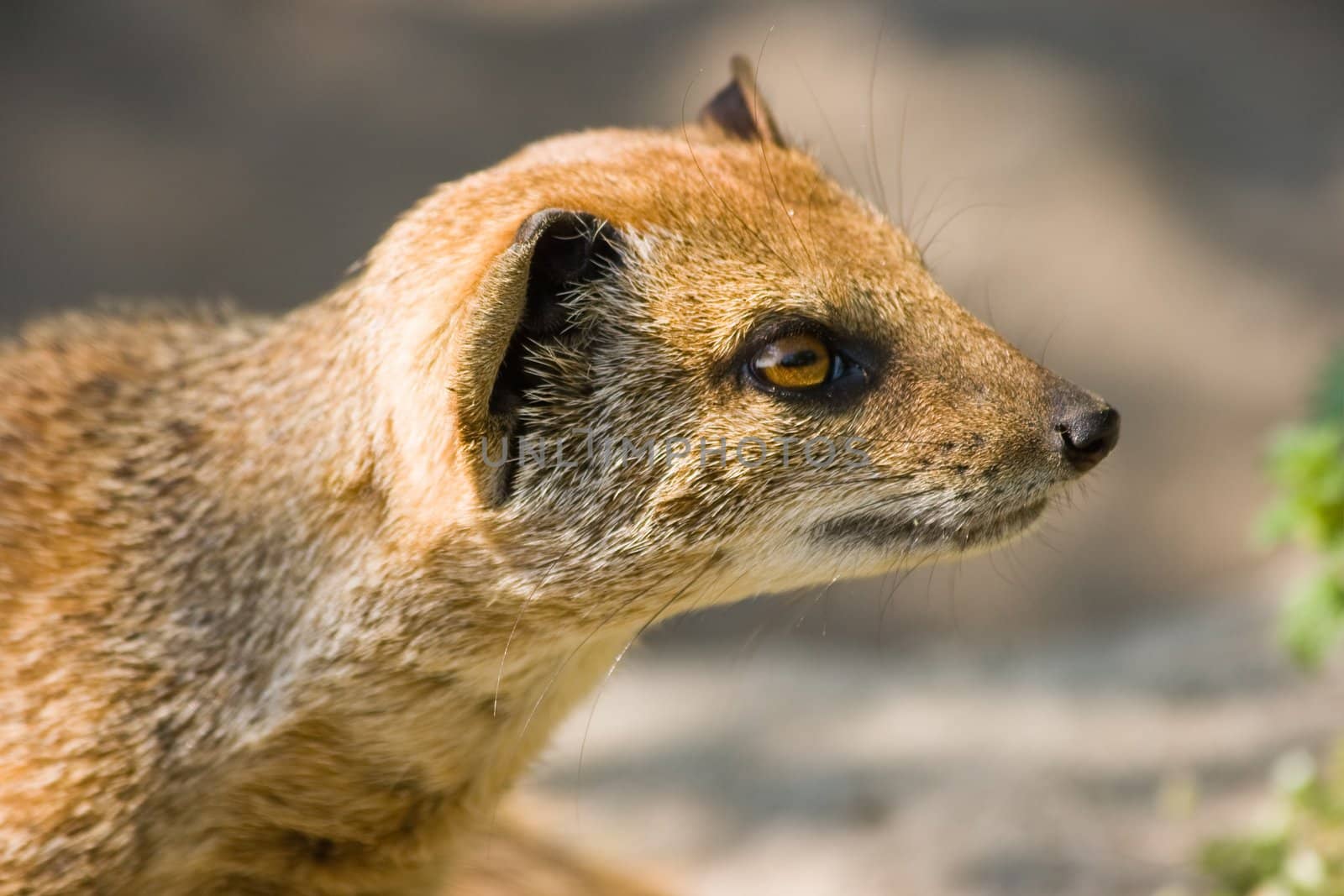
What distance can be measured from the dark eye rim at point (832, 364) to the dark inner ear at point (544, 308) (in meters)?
0.27

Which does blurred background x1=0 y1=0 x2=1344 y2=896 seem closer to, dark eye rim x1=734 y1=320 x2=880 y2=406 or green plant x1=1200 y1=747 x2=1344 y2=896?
green plant x1=1200 y1=747 x2=1344 y2=896

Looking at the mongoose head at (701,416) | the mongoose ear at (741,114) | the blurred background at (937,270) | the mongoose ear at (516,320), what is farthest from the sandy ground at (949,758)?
the mongoose ear at (741,114)

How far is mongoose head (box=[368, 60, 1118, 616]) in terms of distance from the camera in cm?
221

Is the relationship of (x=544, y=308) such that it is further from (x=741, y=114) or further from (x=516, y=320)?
(x=741, y=114)

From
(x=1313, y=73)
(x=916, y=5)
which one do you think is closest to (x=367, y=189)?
(x=916, y=5)

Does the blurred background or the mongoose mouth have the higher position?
the blurred background

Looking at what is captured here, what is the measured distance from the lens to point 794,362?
2.24 meters

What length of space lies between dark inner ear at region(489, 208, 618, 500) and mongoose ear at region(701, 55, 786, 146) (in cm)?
67

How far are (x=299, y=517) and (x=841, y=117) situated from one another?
4.07m

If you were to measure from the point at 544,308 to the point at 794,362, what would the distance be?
406 millimetres

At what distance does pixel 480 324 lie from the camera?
6.75ft

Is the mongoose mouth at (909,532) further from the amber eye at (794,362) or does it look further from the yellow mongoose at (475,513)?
the amber eye at (794,362)

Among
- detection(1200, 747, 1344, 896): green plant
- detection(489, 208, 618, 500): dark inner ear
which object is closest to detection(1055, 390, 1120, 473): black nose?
detection(489, 208, 618, 500): dark inner ear

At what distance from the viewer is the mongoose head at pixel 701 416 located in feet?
7.25
